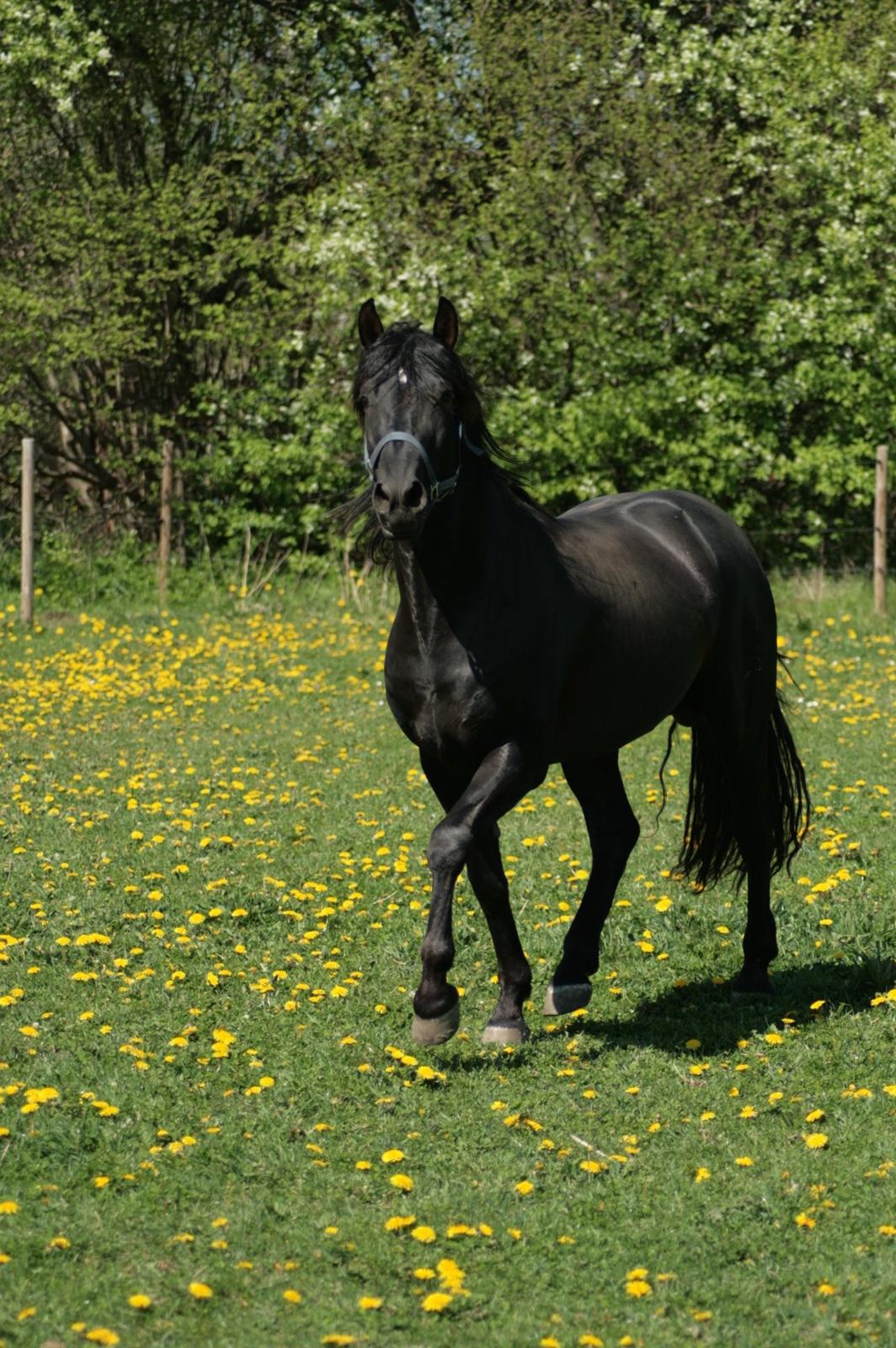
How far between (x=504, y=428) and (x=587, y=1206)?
17.1 m

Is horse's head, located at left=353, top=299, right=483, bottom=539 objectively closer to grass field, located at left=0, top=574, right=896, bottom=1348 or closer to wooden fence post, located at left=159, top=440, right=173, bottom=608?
grass field, located at left=0, top=574, right=896, bottom=1348

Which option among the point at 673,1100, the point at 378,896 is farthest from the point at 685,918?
the point at 673,1100

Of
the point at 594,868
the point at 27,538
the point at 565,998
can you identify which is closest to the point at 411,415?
the point at 594,868

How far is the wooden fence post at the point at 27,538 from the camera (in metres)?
18.2

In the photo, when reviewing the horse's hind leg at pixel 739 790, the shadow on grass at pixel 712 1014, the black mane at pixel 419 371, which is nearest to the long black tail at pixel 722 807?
the horse's hind leg at pixel 739 790

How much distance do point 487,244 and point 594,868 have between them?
16.2 meters

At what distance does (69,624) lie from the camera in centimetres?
1852

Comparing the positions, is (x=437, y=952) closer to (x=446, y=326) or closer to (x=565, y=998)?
(x=565, y=998)

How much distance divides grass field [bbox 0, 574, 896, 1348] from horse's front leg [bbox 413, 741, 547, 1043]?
26 centimetres

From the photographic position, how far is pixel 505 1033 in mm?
6184

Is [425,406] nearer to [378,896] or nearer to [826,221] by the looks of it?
[378,896]

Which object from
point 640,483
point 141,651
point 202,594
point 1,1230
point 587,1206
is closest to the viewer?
point 1,1230

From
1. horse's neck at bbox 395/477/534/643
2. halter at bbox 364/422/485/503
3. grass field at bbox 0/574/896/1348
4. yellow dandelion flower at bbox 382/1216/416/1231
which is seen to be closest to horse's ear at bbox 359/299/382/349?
halter at bbox 364/422/485/503

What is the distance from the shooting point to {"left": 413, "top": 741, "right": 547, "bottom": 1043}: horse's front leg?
18.4ft
